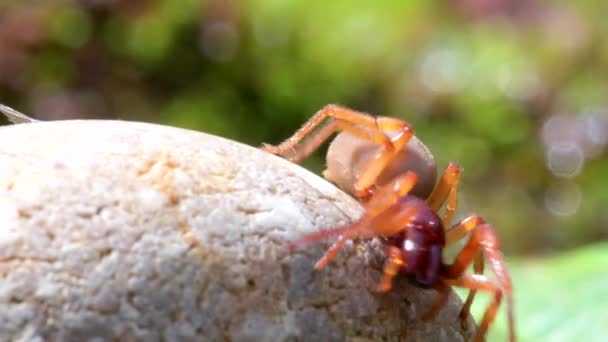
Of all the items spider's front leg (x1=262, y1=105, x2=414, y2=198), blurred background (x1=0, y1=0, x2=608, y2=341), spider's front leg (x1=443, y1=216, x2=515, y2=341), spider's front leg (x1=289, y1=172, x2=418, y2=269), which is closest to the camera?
spider's front leg (x1=289, y1=172, x2=418, y2=269)

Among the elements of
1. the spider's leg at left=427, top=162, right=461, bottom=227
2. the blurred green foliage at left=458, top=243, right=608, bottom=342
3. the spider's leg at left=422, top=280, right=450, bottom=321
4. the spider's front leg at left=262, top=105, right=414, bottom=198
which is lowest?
the blurred green foliage at left=458, top=243, right=608, bottom=342

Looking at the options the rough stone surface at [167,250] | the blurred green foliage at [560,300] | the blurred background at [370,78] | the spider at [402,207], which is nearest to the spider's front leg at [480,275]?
the spider at [402,207]

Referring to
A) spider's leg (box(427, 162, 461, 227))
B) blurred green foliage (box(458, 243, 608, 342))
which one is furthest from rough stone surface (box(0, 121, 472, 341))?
blurred green foliage (box(458, 243, 608, 342))

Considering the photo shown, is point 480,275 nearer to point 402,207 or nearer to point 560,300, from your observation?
point 402,207

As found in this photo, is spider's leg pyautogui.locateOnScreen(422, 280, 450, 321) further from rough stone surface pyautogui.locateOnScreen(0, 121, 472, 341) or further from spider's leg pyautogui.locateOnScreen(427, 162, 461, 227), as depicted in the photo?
spider's leg pyautogui.locateOnScreen(427, 162, 461, 227)

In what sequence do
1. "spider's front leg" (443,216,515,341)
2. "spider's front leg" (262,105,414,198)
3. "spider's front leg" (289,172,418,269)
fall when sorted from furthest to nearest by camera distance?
1. "spider's front leg" (262,105,414,198)
2. "spider's front leg" (443,216,515,341)
3. "spider's front leg" (289,172,418,269)

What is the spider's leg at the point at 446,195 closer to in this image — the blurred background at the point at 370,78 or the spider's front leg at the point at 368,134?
the spider's front leg at the point at 368,134
